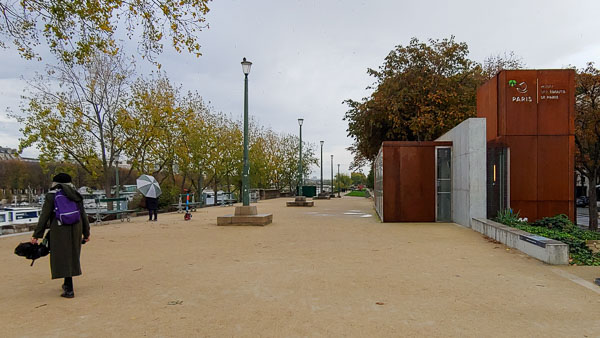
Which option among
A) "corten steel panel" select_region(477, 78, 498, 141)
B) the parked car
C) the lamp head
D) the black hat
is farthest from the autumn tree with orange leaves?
the parked car

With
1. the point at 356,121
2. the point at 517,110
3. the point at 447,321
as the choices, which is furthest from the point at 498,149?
the point at 356,121

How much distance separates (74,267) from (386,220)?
11.3 metres

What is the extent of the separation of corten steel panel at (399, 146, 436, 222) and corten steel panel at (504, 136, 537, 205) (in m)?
2.72

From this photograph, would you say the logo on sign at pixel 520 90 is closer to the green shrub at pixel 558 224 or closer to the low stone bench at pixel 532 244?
the green shrub at pixel 558 224

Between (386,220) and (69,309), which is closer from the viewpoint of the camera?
(69,309)

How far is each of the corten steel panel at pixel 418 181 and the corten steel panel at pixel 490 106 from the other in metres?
1.96

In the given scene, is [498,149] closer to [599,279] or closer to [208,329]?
[599,279]

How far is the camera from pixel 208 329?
430cm

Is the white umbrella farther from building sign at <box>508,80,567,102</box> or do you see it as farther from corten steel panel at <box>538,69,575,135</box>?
corten steel panel at <box>538,69,575,135</box>

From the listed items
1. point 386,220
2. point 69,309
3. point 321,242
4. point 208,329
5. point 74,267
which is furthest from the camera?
point 386,220

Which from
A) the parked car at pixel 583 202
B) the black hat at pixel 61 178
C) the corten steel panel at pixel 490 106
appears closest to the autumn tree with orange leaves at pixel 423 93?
the corten steel panel at pixel 490 106

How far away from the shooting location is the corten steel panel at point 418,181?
15.1 meters

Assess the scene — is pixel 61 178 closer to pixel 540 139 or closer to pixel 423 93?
pixel 540 139

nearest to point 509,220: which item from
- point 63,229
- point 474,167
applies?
point 474,167
